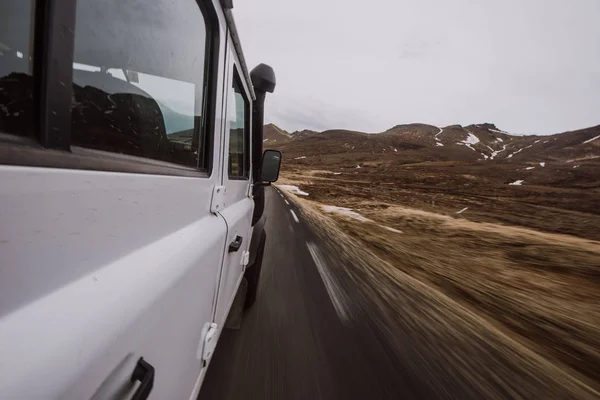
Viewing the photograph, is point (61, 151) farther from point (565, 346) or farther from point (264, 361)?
point (565, 346)

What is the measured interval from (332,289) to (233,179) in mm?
2563

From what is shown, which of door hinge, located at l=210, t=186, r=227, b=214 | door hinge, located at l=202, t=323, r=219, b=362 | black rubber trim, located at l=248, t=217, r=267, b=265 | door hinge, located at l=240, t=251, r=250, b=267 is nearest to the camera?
door hinge, located at l=202, t=323, r=219, b=362

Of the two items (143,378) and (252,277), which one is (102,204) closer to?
(143,378)

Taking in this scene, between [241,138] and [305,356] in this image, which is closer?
[305,356]

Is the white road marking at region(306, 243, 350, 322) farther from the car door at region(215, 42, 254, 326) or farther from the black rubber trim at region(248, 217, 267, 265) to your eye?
the car door at region(215, 42, 254, 326)

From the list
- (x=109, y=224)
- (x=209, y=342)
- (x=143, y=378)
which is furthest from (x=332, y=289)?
(x=109, y=224)

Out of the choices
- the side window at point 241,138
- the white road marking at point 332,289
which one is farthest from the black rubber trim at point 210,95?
the white road marking at point 332,289

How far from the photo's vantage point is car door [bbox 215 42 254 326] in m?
1.64

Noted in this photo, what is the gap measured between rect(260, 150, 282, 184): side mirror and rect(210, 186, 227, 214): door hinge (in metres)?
1.53

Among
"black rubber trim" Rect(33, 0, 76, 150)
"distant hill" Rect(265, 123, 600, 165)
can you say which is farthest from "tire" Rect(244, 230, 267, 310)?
"distant hill" Rect(265, 123, 600, 165)

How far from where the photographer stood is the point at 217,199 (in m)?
1.51

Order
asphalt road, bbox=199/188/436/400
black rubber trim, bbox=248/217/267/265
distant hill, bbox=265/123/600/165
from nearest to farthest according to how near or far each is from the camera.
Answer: asphalt road, bbox=199/188/436/400 → black rubber trim, bbox=248/217/267/265 → distant hill, bbox=265/123/600/165

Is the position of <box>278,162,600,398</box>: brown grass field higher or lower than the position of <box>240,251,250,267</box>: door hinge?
lower

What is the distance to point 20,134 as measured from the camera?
0.51m
